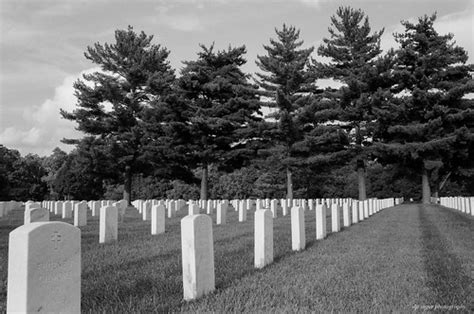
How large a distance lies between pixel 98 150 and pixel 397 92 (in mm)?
27110

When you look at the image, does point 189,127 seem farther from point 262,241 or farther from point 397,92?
point 262,241

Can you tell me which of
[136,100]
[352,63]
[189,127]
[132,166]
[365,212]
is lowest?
[365,212]

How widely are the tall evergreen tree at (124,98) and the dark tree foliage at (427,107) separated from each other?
65.1 ft

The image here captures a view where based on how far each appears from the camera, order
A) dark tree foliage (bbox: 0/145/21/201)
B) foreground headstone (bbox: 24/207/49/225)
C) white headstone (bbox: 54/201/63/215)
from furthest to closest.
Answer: dark tree foliage (bbox: 0/145/21/201) → white headstone (bbox: 54/201/63/215) → foreground headstone (bbox: 24/207/49/225)

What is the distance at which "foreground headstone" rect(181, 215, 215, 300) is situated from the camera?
16.0 feet

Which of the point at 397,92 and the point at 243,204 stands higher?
the point at 397,92

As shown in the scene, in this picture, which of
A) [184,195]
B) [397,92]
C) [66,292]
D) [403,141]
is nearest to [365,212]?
[66,292]

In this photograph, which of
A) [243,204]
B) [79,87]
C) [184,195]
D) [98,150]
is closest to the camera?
[243,204]

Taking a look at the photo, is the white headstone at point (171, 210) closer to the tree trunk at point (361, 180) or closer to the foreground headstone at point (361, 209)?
the foreground headstone at point (361, 209)

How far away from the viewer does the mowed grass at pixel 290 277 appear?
4.55 m

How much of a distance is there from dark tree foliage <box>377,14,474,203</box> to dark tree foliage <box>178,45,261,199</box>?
11367 millimetres

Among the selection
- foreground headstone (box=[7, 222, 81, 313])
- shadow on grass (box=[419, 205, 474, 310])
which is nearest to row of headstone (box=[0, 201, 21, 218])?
shadow on grass (box=[419, 205, 474, 310])

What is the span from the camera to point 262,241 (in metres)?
7.13

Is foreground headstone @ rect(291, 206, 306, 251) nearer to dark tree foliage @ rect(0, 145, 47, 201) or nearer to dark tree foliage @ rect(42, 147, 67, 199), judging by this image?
dark tree foliage @ rect(0, 145, 47, 201)
